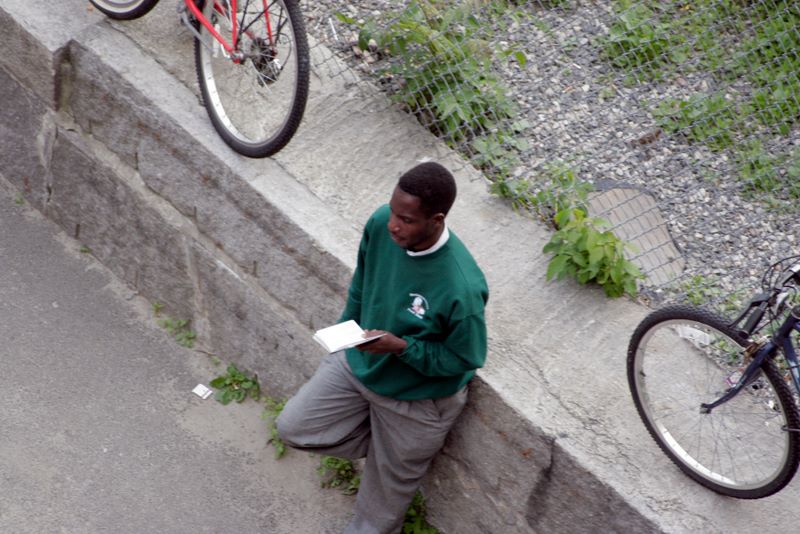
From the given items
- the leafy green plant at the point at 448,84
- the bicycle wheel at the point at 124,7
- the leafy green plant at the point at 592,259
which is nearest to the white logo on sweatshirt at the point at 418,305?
the leafy green plant at the point at 592,259

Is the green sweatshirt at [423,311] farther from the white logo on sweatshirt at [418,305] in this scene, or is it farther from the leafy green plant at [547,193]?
the leafy green plant at [547,193]

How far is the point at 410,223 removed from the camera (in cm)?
355

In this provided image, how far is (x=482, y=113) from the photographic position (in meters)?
5.35

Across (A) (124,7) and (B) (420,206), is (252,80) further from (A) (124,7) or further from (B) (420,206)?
(B) (420,206)

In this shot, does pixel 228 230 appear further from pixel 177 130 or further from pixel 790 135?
pixel 790 135

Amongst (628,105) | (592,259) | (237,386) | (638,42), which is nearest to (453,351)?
(592,259)

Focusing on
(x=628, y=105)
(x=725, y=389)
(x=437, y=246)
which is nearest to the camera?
(x=437, y=246)

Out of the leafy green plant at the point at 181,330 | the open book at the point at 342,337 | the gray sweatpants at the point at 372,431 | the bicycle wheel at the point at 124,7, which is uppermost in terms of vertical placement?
the bicycle wheel at the point at 124,7

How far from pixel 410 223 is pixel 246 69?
1.86m

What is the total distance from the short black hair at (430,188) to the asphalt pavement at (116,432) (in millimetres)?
1768

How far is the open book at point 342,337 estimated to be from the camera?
363 cm

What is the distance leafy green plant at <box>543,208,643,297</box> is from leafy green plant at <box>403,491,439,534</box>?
1152 millimetres

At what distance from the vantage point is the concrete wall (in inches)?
156

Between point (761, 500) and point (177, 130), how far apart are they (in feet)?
9.97
